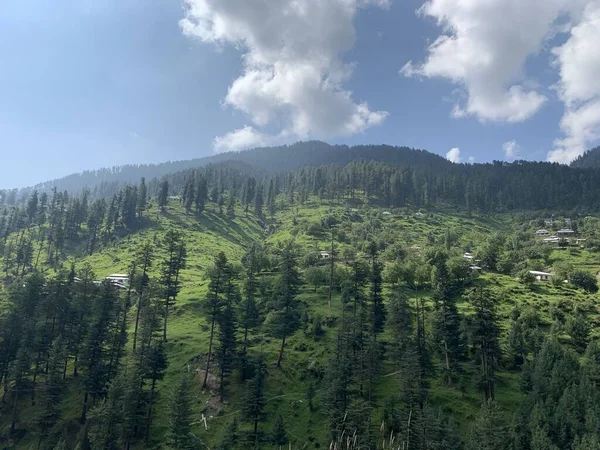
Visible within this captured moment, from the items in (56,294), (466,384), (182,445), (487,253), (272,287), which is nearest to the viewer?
(182,445)

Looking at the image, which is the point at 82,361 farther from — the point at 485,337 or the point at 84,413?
the point at 485,337

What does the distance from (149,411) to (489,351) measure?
2029 inches

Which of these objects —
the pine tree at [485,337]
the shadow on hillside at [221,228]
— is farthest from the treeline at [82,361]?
the shadow on hillside at [221,228]

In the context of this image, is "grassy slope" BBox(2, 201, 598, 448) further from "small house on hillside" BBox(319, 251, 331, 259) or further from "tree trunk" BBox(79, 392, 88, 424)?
"small house on hillside" BBox(319, 251, 331, 259)

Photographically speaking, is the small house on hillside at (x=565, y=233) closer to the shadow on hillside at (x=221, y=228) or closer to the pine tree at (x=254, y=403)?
the shadow on hillside at (x=221, y=228)

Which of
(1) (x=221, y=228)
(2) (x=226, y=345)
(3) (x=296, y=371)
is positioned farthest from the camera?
(1) (x=221, y=228)

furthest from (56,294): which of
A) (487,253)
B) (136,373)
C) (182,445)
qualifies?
(487,253)

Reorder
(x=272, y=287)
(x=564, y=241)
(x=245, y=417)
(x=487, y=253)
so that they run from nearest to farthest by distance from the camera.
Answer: (x=245, y=417) < (x=272, y=287) < (x=487, y=253) < (x=564, y=241)

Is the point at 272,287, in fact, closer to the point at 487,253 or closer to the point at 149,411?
the point at 149,411

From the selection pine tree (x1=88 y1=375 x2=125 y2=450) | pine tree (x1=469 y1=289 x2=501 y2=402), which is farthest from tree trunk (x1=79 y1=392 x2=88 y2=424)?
pine tree (x1=469 y1=289 x2=501 y2=402)

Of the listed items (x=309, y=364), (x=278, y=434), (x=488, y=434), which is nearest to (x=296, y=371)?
(x=309, y=364)

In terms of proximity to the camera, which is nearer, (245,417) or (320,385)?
(245,417)

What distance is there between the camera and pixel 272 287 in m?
94.5

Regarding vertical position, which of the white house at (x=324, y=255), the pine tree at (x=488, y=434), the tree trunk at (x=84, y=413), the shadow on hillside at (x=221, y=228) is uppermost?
the shadow on hillside at (x=221, y=228)
